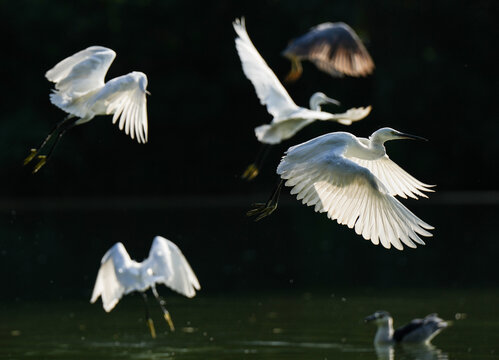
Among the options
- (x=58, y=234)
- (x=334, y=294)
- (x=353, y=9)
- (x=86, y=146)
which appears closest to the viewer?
(x=334, y=294)

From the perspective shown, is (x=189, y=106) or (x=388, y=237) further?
(x=189, y=106)

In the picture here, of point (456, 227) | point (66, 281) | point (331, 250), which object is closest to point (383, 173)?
point (66, 281)

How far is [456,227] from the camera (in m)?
21.7

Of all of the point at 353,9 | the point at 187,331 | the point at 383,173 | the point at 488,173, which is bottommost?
the point at 187,331

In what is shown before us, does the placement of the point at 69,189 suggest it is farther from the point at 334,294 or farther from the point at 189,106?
the point at 334,294

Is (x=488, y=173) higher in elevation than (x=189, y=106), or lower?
lower

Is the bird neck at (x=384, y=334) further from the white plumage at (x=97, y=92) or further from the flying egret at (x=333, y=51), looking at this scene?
the flying egret at (x=333, y=51)

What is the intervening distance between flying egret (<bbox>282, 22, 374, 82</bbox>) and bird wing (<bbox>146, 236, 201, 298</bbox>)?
5.46m

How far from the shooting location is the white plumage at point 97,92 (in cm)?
852

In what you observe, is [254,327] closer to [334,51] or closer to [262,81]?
[262,81]

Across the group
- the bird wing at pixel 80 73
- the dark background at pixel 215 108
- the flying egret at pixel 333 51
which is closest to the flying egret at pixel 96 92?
the bird wing at pixel 80 73

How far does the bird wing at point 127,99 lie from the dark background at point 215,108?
46.8 feet

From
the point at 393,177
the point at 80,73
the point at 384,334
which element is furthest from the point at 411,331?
the point at 80,73

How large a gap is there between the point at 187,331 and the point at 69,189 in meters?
20.4
